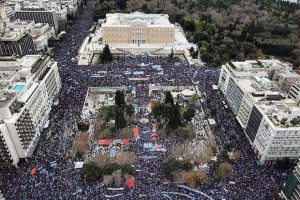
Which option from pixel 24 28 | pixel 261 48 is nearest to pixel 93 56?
pixel 24 28

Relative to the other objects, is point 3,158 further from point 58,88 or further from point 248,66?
point 248,66

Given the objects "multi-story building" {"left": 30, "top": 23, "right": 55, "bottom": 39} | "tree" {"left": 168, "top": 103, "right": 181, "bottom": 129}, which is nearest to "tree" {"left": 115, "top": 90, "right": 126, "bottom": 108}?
"tree" {"left": 168, "top": 103, "right": 181, "bottom": 129}

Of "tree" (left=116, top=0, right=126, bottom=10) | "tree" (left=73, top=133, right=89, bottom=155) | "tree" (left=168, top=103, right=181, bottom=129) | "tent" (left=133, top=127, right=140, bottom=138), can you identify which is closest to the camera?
"tree" (left=73, top=133, right=89, bottom=155)

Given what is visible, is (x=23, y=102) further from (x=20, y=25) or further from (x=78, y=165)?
(x=20, y=25)

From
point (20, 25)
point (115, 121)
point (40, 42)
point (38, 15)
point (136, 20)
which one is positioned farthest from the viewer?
point (38, 15)

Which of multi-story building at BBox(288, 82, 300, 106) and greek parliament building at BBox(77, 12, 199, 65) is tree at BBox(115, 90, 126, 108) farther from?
multi-story building at BBox(288, 82, 300, 106)

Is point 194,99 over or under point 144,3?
under

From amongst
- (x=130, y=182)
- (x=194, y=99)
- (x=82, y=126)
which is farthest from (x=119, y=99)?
(x=130, y=182)
